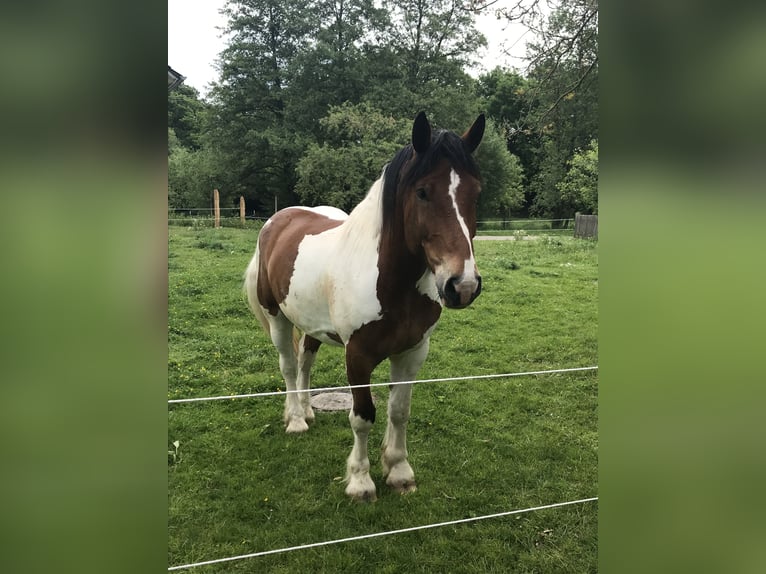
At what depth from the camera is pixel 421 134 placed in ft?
5.77

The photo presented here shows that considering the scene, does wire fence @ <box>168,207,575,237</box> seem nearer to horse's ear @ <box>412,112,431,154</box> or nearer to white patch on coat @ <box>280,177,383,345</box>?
white patch on coat @ <box>280,177,383,345</box>

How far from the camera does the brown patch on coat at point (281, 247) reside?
2744 millimetres

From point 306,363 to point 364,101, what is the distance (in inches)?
67.5

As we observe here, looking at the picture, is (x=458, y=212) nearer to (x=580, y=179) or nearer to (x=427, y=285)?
(x=427, y=285)

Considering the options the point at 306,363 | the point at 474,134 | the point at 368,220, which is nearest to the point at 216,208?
the point at 368,220

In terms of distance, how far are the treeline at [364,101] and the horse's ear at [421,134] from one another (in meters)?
0.72

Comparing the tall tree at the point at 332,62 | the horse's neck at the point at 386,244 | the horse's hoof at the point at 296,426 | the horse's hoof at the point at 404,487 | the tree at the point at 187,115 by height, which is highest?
the tall tree at the point at 332,62

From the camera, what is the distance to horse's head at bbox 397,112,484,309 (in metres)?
1.67

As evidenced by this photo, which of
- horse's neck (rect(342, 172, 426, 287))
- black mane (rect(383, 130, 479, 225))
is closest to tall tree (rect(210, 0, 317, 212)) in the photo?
horse's neck (rect(342, 172, 426, 287))

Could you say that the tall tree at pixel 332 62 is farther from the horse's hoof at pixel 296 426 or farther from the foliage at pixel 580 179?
the horse's hoof at pixel 296 426
